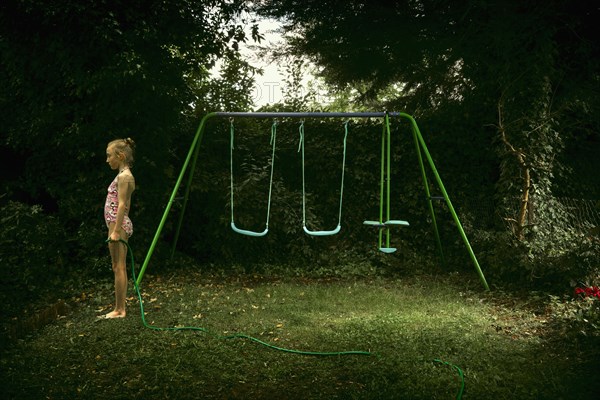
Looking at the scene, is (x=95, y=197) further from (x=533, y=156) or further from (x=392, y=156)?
(x=533, y=156)

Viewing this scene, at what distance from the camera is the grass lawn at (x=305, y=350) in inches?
152

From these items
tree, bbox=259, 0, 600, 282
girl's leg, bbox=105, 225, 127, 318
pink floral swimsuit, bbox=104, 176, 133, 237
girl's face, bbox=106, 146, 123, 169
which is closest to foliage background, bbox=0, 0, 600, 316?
girl's leg, bbox=105, 225, 127, 318

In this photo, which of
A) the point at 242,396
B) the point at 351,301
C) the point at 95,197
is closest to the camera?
the point at 242,396

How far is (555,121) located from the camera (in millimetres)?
8320

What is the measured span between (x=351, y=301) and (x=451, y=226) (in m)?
2.99

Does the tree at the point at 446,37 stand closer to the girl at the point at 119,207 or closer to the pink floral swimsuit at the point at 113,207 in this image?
the girl at the point at 119,207

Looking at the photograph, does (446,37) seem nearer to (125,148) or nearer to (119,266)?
(125,148)

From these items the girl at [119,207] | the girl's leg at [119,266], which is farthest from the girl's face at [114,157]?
the girl's leg at [119,266]

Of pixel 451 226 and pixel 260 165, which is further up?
pixel 260 165

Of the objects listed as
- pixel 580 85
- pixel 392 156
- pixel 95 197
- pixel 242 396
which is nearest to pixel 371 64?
pixel 580 85

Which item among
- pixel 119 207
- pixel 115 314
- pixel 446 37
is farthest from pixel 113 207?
pixel 446 37

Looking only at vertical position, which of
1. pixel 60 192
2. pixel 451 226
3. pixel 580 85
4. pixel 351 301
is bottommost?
pixel 351 301

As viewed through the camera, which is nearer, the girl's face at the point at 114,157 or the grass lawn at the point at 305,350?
the grass lawn at the point at 305,350

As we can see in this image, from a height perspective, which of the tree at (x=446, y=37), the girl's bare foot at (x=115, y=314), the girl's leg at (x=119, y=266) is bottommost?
the girl's bare foot at (x=115, y=314)
